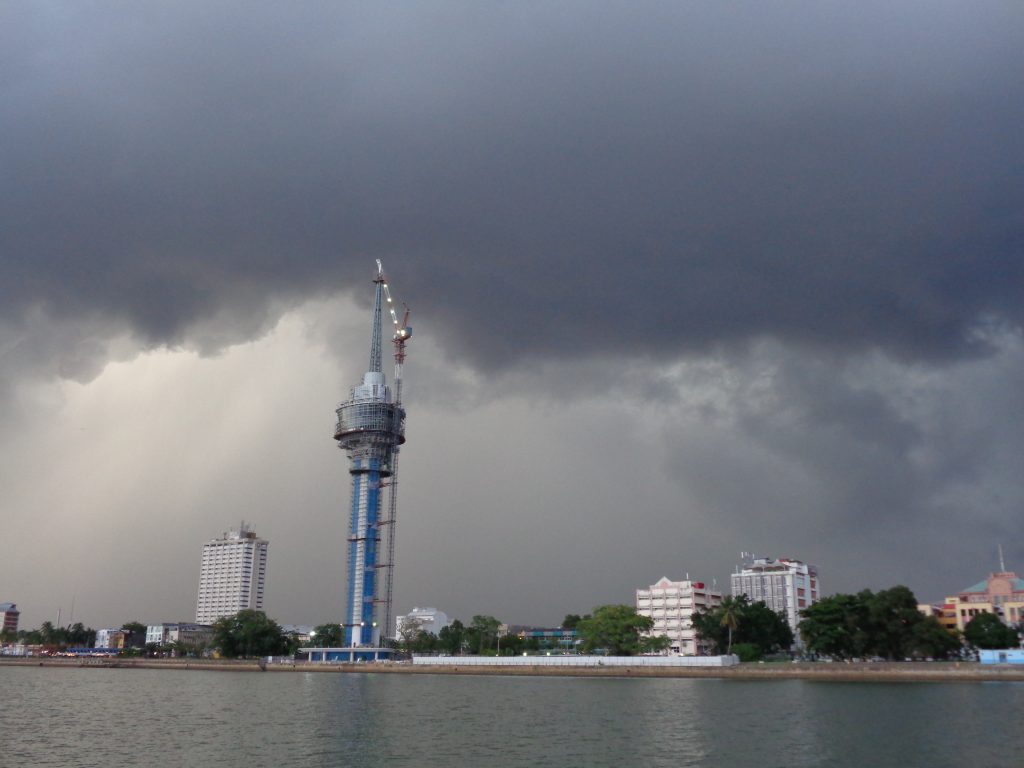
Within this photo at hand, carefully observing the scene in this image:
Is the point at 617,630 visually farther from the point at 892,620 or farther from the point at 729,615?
the point at 892,620

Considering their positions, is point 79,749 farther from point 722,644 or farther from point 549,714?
point 722,644

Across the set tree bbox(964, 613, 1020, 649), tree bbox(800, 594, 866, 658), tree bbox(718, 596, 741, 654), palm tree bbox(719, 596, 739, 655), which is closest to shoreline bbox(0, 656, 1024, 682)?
tree bbox(800, 594, 866, 658)

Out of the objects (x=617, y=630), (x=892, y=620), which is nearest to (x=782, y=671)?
(x=892, y=620)

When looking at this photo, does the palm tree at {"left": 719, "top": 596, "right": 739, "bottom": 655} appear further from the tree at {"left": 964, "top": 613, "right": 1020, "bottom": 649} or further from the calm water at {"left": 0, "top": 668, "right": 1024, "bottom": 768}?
the calm water at {"left": 0, "top": 668, "right": 1024, "bottom": 768}

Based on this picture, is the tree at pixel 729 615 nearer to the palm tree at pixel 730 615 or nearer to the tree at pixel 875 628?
the palm tree at pixel 730 615

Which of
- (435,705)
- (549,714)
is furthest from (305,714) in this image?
(549,714)

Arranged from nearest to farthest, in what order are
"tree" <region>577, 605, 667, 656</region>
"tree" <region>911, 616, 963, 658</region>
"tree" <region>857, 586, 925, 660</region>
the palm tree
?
"tree" <region>911, 616, 963, 658</region> < "tree" <region>857, 586, 925, 660</region> < the palm tree < "tree" <region>577, 605, 667, 656</region>

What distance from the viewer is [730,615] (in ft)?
542

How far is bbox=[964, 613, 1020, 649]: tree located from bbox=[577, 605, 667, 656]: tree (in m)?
59.2

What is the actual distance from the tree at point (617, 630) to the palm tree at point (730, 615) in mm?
Result: 17935

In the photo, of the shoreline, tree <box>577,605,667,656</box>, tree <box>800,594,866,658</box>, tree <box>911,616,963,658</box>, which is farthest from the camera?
tree <box>577,605,667,656</box>

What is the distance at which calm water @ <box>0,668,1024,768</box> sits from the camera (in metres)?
52.4

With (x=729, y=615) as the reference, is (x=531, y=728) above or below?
below

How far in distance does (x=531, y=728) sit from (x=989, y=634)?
128 meters
